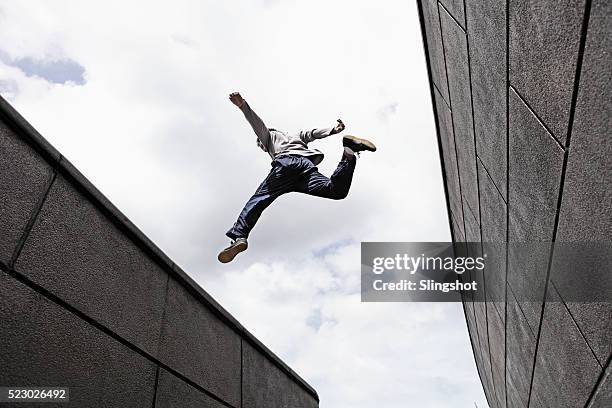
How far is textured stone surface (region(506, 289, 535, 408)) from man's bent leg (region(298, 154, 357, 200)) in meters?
2.74

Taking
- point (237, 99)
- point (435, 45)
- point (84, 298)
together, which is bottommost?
point (84, 298)

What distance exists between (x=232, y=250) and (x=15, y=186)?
302cm

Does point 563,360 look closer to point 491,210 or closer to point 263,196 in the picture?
point 491,210

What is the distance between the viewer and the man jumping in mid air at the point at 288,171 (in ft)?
23.1

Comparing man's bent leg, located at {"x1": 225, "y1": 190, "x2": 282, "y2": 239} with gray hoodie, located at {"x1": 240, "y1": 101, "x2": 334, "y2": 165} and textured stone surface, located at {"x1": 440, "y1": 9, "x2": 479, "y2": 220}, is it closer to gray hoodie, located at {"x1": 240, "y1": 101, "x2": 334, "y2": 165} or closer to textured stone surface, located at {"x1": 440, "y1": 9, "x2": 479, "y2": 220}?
gray hoodie, located at {"x1": 240, "y1": 101, "x2": 334, "y2": 165}

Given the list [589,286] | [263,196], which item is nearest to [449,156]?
[263,196]

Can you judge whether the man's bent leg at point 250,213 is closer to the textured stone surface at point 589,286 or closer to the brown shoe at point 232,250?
the brown shoe at point 232,250

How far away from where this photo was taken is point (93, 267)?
504 cm

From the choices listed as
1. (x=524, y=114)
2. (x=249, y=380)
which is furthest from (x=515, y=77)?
(x=249, y=380)

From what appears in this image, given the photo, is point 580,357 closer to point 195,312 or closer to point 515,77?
point 515,77

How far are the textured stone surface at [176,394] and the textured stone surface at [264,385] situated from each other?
1.53m

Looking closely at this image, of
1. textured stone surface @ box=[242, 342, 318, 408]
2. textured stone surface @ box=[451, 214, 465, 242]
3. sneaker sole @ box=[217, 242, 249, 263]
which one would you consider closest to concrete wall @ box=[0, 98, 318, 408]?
sneaker sole @ box=[217, 242, 249, 263]

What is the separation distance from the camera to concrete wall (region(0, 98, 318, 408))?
4133 millimetres

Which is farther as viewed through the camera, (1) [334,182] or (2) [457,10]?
(1) [334,182]
